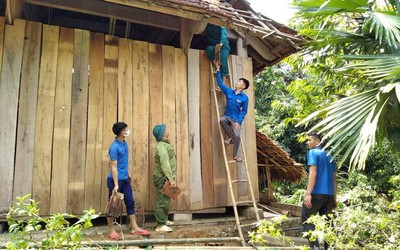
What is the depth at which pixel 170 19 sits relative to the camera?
5652mm

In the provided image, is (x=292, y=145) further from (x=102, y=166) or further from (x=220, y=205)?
(x=102, y=166)

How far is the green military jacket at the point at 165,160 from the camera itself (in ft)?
14.8

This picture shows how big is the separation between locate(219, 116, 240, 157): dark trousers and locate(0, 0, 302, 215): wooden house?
0.69 feet

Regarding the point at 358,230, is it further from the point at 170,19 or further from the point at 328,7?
the point at 170,19

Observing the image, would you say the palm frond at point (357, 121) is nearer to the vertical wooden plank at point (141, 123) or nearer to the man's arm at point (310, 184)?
the man's arm at point (310, 184)

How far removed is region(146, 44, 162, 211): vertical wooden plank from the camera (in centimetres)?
501

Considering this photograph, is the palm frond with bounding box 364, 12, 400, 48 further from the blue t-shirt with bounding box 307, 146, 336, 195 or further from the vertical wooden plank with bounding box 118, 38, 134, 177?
the vertical wooden plank with bounding box 118, 38, 134, 177

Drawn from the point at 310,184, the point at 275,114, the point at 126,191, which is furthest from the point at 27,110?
the point at 275,114

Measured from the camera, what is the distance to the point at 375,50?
4270mm

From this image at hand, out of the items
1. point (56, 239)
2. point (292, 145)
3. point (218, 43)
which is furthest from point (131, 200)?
point (292, 145)

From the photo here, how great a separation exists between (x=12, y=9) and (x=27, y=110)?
1.36m

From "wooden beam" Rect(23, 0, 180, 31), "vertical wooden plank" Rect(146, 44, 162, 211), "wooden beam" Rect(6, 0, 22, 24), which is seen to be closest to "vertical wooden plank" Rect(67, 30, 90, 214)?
"wooden beam" Rect(23, 0, 180, 31)

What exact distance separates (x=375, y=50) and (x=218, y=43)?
245 cm

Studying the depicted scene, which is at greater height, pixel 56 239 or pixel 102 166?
pixel 102 166
